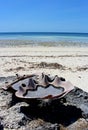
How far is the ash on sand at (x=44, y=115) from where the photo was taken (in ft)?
18.2

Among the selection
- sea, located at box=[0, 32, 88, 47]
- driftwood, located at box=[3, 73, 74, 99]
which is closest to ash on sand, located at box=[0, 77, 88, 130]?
driftwood, located at box=[3, 73, 74, 99]

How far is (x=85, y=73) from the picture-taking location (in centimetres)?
1360

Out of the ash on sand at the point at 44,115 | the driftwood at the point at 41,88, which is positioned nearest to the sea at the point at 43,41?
the driftwood at the point at 41,88

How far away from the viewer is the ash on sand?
5547mm

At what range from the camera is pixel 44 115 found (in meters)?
5.83

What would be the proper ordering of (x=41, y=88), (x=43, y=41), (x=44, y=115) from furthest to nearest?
1. (x=43, y=41)
2. (x=41, y=88)
3. (x=44, y=115)

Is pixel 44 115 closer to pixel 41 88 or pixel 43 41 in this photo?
pixel 41 88

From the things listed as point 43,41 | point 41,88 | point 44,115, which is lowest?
point 43,41

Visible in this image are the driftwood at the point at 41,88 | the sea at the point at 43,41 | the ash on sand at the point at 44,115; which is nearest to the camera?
the ash on sand at the point at 44,115

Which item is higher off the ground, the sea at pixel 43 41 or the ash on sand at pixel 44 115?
the ash on sand at pixel 44 115

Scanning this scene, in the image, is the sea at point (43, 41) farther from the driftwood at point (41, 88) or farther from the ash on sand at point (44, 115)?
the ash on sand at point (44, 115)

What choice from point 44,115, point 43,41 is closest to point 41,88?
point 44,115

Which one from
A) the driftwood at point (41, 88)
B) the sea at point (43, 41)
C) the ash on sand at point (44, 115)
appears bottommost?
the sea at point (43, 41)

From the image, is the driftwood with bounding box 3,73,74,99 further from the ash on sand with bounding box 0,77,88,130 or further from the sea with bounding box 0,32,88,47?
the sea with bounding box 0,32,88,47
